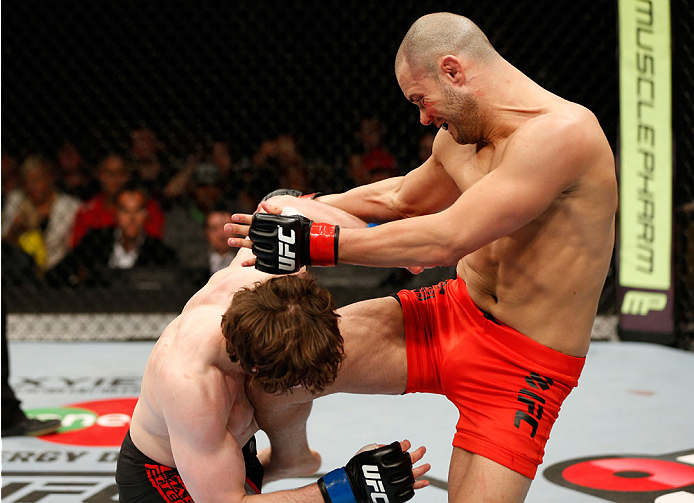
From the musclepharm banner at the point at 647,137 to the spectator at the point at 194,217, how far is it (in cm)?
230

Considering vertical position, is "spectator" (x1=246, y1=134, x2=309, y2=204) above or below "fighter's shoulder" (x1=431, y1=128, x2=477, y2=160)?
below

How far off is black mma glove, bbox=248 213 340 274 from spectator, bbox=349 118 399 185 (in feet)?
10.3

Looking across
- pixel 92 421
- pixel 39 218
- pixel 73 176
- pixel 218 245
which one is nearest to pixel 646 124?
pixel 218 245

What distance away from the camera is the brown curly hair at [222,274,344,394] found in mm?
1446

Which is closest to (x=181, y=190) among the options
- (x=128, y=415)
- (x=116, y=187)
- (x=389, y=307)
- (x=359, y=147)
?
(x=116, y=187)

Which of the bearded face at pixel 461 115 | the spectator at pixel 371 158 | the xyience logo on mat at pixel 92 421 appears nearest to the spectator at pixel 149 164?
the spectator at pixel 371 158

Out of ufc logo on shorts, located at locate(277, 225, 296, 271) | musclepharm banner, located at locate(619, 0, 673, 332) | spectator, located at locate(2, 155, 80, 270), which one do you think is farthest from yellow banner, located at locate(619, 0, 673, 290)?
spectator, located at locate(2, 155, 80, 270)

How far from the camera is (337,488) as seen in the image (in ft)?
5.12

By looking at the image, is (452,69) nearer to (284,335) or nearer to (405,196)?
(405,196)

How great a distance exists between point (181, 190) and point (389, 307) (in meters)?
3.31

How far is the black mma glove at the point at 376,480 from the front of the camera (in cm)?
153

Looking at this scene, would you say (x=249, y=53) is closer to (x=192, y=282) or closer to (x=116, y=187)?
(x=116, y=187)

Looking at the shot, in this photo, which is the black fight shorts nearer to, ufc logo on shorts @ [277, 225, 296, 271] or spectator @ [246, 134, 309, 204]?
ufc logo on shorts @ [277, 225, 296, 271]

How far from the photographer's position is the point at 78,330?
450 cm
